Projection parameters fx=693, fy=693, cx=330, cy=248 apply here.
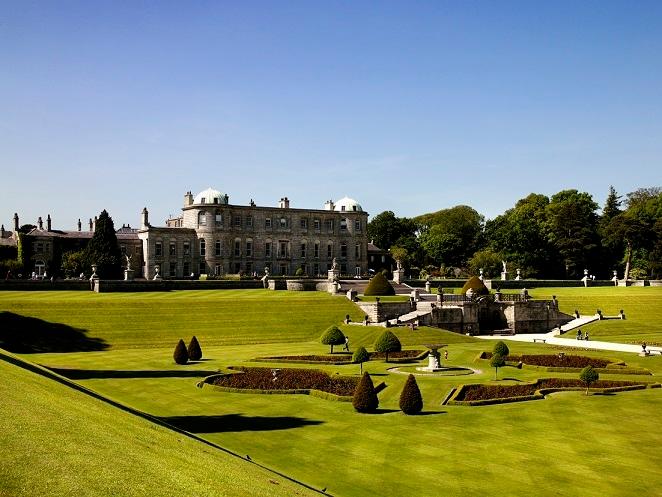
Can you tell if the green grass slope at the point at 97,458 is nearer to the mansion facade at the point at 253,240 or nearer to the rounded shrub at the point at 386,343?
the rounded shrub at the point at 386,343

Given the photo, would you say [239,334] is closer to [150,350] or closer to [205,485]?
[150,350]

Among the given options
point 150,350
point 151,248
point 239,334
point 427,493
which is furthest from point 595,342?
point 151,248

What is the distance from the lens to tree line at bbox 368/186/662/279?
→ 112m

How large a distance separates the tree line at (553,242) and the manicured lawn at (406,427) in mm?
62602

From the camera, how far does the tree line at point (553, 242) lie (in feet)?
369

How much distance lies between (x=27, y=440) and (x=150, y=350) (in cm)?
4079

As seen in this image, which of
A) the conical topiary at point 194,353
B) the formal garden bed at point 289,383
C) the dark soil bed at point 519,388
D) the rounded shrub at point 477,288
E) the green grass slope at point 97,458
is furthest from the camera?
the rounded shrub at point 477,288

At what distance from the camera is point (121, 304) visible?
6388 centimetres

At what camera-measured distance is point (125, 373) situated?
39656mm

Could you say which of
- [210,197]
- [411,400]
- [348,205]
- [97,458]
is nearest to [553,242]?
[348,205]

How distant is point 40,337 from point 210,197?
2226 inches

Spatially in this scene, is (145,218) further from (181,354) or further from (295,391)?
(295,391)

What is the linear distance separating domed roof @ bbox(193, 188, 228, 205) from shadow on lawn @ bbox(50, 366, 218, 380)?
67777mm

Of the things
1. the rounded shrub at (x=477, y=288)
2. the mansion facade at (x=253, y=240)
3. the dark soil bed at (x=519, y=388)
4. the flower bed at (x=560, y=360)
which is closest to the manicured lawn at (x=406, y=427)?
the dark soil bed at (x=519, y=388)
